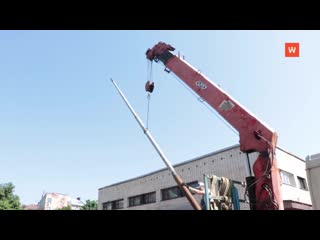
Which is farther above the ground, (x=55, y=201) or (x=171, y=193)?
(x=55, y=201)

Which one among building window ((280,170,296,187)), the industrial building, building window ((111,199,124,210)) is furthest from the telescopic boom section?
building window ((111,199,124,210))

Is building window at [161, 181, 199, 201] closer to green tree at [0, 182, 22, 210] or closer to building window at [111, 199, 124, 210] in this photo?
building window at [111, 199, 124, 210]

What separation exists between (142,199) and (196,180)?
3.72 meters

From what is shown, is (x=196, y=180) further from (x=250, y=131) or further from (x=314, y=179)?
(x=314, y=179)

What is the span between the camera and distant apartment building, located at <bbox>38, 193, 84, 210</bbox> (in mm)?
34000

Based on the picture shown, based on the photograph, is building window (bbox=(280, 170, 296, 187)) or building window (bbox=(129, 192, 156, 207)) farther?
building window (bbox=(129, 192, 156, 207))

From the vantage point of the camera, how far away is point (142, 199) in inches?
615

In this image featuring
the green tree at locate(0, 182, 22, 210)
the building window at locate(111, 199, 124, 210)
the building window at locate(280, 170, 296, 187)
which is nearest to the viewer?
the building window at locate(280, 170, 296, 187)

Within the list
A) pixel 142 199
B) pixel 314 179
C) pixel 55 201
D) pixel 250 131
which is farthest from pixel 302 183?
pixel 55 201
